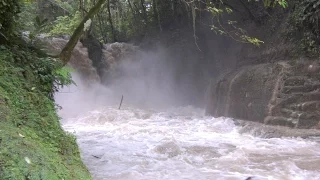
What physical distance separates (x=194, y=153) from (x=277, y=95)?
411 cm

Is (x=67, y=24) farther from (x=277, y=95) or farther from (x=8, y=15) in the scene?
(x=8, y=15)

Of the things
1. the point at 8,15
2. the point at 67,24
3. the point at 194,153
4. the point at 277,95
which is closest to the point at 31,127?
the point at 8,15

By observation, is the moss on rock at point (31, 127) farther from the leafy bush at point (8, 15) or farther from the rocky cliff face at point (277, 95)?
the rocky cliff face at point (277, 95)

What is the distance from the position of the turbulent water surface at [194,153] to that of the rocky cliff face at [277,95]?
922 millimetres

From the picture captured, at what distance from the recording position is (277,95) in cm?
966

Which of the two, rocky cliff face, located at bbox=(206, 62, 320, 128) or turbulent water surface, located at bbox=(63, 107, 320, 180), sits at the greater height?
rocky cliff face, located at bbox=(206, 62, 320, 128)

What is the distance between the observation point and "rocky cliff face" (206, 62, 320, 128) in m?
8.84

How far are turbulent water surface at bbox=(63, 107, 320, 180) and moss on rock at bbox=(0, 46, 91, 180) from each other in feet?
6.49

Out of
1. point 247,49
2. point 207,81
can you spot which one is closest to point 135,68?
point 207,81

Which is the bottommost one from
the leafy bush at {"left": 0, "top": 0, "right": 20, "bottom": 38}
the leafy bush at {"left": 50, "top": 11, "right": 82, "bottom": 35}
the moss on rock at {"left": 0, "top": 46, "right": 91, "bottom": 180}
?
the moss on rock at {"left": 0, "top": 46, "right": 91, "bottom": 180}

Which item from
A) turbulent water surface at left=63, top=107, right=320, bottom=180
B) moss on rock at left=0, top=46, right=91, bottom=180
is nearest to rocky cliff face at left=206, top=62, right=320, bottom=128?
turbulent water surface at left=63, top=107, right=320, bottom=180

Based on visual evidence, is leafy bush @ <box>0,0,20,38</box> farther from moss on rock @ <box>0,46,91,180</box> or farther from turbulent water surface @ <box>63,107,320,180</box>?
turbulent water surface @ <box>63,107,320,180</box>

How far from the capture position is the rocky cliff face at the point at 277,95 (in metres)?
8.84

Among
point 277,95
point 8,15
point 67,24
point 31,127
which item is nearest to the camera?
point 31,127
